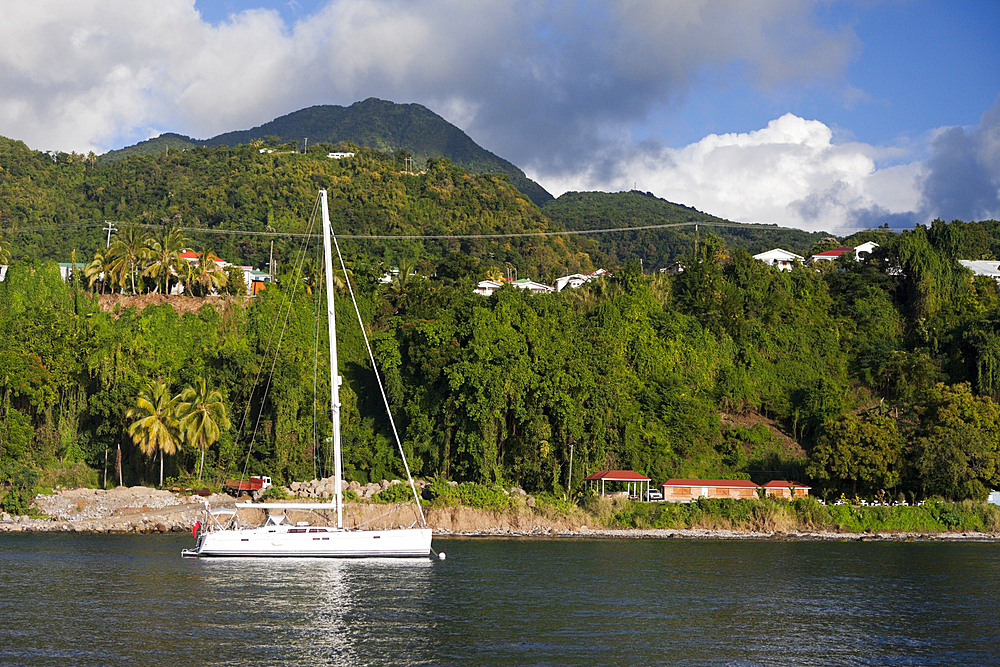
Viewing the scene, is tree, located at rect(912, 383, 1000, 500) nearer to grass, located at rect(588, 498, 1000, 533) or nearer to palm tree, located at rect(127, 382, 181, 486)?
grass, located at rect(588, 498, 1000, 533)

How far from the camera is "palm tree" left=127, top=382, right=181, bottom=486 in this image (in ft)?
198

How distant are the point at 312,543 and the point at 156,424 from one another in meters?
26.1

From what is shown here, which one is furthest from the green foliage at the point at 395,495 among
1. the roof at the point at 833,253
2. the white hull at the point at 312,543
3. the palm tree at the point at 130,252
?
the roof at the point at 833,253

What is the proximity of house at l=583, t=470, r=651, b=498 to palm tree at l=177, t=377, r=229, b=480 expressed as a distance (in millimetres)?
25229

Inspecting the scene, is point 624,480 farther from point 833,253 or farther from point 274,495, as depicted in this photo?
point 833,253

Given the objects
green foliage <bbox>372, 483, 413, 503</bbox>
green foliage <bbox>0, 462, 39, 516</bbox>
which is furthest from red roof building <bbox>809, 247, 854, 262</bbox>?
green foliage <bbox>0, 462, 39, 516</bbox>

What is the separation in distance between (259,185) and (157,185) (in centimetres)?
1566

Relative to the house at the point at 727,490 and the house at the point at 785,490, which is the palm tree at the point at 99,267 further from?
the house at the point at 785,490

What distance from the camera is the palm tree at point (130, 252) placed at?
3081 inches

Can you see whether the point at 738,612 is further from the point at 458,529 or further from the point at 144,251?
the point at 144,251

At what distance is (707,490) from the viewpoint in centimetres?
6306

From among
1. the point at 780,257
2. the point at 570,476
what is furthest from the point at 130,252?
the point at 780,257

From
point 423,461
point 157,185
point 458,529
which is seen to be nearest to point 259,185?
point 157,185

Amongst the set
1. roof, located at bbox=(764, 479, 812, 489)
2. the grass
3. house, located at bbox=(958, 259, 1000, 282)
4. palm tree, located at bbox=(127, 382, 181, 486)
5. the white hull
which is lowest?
the grass
